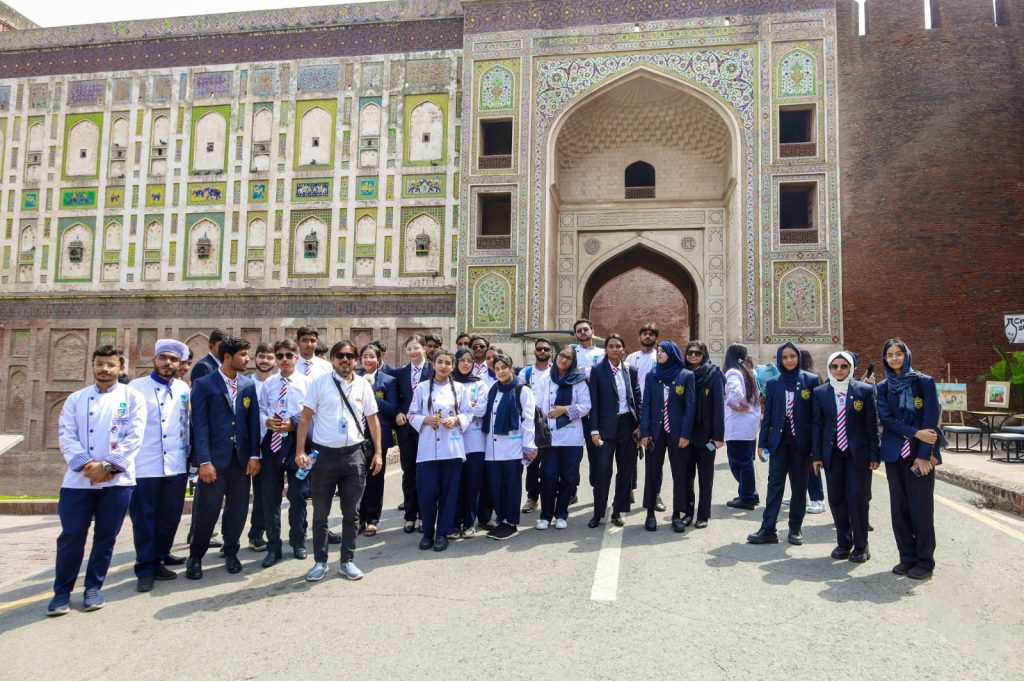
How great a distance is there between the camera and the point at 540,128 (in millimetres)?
17000

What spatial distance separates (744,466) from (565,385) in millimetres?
2041

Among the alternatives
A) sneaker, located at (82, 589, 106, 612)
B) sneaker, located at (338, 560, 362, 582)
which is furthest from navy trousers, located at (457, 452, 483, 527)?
sneaker, located at (82, 589, 106, 612)

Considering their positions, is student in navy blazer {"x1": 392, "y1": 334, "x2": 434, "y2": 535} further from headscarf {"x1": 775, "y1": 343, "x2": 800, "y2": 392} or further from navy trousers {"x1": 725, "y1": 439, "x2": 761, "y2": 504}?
navy trousers {"x1": 725, "y1": 439, "x2": 761, "y2": 504}

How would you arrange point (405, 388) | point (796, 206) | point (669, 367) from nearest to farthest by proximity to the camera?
1. point (669, 367)
2. point (405, 388)
3. point (796, 206)

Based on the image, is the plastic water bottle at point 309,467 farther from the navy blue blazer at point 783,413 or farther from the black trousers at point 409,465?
the navy blue blazer at point 783,413

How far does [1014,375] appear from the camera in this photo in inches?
558

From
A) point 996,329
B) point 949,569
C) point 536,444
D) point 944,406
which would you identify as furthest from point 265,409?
point 996,329

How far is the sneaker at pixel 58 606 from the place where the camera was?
4.06 meters

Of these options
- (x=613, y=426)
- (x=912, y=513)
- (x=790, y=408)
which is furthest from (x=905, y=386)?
(x=613, y=426)

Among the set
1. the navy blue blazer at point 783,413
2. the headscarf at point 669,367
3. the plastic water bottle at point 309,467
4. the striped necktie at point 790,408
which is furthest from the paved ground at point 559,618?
the headscarf at point 669,367

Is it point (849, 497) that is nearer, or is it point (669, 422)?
point (849, 497)

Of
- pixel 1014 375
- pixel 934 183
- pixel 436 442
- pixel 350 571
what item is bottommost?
pixel 350 571

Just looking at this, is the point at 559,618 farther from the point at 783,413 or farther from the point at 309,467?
the point at 783,413

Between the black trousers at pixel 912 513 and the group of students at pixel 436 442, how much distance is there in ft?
0.04
